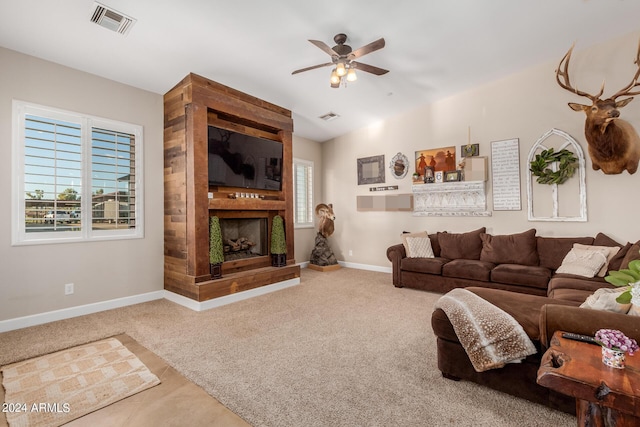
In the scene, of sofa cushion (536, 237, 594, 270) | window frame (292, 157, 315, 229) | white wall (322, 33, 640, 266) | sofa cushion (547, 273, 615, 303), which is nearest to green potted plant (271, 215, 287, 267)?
window frame (292, 157, 315, 229)

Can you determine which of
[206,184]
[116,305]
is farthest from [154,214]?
[116,305]

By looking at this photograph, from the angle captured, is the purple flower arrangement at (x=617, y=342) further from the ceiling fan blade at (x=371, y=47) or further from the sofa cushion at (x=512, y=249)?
the sofa cushion at (x=512, y=249)

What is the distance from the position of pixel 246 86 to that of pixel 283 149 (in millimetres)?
1216

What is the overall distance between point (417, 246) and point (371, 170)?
207 centimetres

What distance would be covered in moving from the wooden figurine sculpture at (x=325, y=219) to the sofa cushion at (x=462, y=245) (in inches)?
92.3

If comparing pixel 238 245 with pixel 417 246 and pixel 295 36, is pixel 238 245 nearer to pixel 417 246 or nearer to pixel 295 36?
pixel 417 246

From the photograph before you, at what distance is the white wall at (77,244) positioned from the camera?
3.19 meters

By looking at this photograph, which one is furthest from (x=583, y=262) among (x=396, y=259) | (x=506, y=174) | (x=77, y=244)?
(x=77, y=244)

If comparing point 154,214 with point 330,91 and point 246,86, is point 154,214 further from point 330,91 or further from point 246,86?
point 330,91

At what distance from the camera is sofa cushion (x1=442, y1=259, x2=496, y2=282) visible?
4.08m

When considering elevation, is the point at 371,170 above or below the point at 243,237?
above

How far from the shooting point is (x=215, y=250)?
4.09 metres

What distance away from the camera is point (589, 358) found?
1.33 m

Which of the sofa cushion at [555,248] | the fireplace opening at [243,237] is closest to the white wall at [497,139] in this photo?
the sofa cushion at [555,248]
